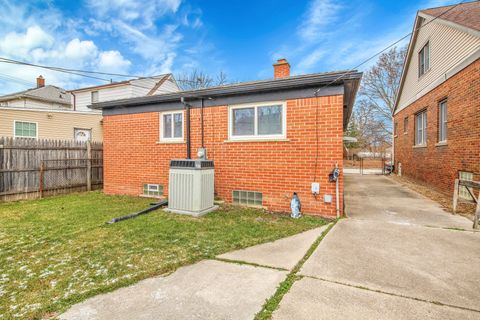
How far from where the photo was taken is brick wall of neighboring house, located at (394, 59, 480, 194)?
6633mm

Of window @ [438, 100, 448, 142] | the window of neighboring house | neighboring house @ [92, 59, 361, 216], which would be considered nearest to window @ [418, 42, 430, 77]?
window @ [438, 100, 448, 142]

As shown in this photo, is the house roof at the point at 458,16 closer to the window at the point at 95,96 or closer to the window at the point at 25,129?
the window at the point at 25,129

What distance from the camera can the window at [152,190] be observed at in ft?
24.5

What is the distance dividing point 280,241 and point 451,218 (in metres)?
4.11

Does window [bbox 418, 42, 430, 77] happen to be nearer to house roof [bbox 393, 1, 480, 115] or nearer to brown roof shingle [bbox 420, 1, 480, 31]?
house roof [bbox 393, 1, 480, 115]

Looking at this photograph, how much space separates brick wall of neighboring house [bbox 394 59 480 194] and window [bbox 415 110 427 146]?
0.27 metres

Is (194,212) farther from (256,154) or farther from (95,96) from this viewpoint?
(95,96)

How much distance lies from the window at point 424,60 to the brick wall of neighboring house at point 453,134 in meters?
1.28

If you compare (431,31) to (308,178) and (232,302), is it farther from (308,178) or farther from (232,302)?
(232,302)

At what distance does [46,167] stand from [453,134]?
1330 centimetres

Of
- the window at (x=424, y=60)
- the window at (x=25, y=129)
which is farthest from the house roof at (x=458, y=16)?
the window at (x=25, y=129)

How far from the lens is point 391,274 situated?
9.24 ft

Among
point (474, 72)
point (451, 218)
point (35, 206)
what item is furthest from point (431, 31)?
point (35, 206)

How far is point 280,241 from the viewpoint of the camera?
392 cm
